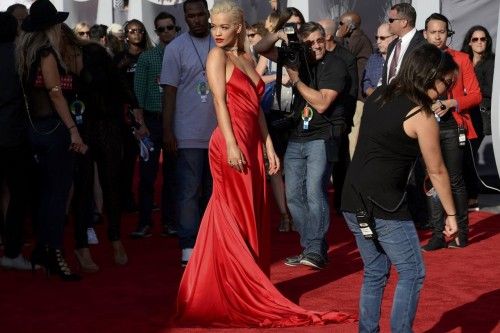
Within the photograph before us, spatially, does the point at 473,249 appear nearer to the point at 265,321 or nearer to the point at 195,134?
the point at 195,134

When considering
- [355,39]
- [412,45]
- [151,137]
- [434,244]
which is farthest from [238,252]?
[355,39]

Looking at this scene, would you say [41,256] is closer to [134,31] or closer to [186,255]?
[186,255]

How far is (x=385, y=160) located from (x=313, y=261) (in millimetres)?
3204

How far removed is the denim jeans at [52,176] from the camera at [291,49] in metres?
1.55

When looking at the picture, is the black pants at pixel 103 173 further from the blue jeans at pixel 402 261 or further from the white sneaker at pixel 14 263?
the blue jeans at pixel 402 261

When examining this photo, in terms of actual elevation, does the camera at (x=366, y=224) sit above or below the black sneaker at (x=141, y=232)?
above

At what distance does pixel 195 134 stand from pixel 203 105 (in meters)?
0.23

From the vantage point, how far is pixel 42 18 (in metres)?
8.31

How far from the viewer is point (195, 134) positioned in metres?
8.94

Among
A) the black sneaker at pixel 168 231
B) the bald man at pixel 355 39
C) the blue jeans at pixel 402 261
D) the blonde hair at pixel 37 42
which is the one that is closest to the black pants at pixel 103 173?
the blonde hair at pixel 37 42

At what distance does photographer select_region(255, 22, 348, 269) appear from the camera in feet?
29.3

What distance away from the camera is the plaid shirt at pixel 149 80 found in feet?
35.3

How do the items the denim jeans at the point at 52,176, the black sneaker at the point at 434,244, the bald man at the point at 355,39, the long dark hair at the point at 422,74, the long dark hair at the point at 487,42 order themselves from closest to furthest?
1. the long dark hair at the point at 422,74
2. the denim jeans at the point at 52,176
3. the black sneaker at the point at 434,244
4. the long dark hair at the point at 487,42
5. the bald man at the point at 355,39

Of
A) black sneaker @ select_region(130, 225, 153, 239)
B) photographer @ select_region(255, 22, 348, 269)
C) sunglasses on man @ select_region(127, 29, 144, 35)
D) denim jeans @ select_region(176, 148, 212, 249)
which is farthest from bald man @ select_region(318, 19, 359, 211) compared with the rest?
sunglasses on man @ select_region(127, 29, 144, 35)
